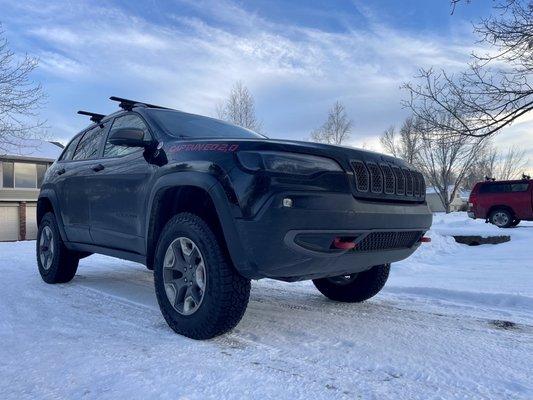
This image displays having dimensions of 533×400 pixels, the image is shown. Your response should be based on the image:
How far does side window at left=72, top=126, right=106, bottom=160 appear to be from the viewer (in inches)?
201

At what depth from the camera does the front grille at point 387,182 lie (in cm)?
318

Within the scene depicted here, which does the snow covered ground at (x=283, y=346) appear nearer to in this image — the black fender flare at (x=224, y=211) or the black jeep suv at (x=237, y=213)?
the black jeep suv at (x=237, y=213)

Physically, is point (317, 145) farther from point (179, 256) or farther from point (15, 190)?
point (15, 190)

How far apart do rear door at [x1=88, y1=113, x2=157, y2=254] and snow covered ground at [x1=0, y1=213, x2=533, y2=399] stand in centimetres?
62

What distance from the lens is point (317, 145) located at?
10.2 feet

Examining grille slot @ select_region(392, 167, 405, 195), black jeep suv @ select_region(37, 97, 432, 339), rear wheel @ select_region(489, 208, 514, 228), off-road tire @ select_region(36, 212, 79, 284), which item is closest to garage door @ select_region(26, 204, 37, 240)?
rear wheel @ select_region(489, 208, 514, 228)

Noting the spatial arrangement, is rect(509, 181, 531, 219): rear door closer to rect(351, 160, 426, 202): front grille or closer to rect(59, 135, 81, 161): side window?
rect(351, 160, 426, 202): front grille

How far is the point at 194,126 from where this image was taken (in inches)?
169

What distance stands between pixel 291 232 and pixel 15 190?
3340 centimetres

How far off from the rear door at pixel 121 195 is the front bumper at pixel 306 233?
1343 millimetres

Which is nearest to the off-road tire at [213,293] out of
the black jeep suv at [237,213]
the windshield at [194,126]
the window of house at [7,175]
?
the black jeep suv at [237,213]

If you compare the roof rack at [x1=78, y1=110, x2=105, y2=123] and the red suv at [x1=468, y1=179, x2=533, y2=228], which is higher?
the roof rack at [x1=78, y1=110, x2=105, y2=123]

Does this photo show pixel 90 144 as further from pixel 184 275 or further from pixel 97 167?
pixel 184 275

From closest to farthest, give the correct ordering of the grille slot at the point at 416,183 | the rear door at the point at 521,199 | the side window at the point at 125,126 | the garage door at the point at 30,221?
the grille slot at the point at 416,183 < the side window at the point at 125,126 < the rear door at the point at 521,199 < the garage door at the point at 30,221
